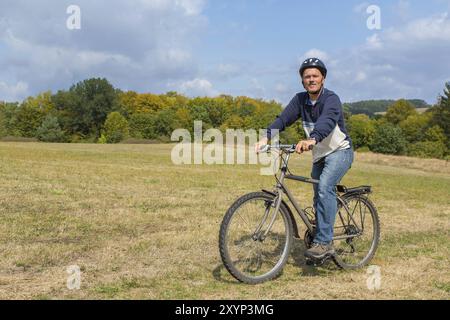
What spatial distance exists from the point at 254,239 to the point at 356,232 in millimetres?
1996

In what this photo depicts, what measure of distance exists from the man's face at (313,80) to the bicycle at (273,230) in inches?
32.2

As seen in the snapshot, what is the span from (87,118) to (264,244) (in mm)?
107145

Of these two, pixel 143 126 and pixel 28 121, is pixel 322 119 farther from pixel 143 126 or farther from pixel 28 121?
pixel 28 121

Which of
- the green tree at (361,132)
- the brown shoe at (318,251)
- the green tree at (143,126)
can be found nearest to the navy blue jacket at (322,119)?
the brown shoe at (318,251)

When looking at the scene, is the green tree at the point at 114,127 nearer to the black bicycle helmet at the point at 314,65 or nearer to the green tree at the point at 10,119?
the green tree at the point at 10,119

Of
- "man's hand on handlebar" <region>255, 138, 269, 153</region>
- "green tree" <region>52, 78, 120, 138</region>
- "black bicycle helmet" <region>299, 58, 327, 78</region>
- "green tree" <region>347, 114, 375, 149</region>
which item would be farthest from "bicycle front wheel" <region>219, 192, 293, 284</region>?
"green tree" <region>347, 114, 375, 149</region>

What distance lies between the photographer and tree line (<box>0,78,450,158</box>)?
3915 inches

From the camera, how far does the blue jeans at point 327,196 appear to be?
19.1ft

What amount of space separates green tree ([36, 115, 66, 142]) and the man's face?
96.9 meters

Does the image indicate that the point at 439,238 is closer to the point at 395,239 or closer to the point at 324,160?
the point at 395,239

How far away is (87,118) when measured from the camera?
352ft

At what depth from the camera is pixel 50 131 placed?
316 feet

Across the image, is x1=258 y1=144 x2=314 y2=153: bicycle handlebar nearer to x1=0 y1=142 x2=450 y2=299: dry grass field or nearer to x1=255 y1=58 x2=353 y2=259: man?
x1=255 y1=58 x2=353 y2=259: man
